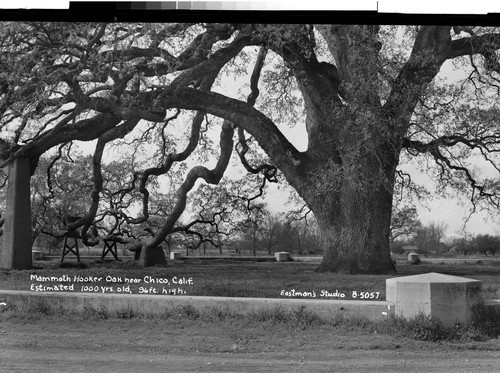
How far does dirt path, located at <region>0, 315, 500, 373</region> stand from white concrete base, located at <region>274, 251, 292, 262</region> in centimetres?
67

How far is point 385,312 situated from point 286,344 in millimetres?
982

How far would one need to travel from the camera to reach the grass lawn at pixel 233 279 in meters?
6.12

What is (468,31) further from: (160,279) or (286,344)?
(160,279)

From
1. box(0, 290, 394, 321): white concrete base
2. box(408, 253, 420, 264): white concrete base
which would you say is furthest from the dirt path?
box(408, 253, 420, 264): white concrete base

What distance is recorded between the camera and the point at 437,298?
5902mm

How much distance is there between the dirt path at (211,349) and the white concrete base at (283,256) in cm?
67

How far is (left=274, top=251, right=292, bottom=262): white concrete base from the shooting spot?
6359mm

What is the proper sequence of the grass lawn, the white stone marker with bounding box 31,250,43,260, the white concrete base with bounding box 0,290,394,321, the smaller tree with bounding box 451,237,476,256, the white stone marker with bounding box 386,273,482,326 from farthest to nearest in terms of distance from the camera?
1. the white stone marker with bounding box 31,250,43,260
2. the smaller tree with bounding box 451,237,476,256
3. the grass lawn
4. the white concrete base with bounding box 0,290,394,321
5. the white stone marker with bounding box 386,273,482,326

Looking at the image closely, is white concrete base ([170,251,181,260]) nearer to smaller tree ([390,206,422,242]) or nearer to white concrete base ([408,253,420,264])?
smaller tree ([390,206,422,242])

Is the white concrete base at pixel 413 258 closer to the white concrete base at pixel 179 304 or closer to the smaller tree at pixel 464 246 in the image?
the smaller tree at pixel 464 246

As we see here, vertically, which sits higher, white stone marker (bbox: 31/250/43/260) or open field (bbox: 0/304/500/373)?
white stone marker (bbox: 31/250/43/260)

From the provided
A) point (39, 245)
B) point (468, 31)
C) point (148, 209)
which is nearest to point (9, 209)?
point (39, 245)

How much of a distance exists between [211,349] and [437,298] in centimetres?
214

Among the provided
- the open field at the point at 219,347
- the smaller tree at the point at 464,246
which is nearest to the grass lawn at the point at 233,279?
the smaller tree at the point at 464,246
